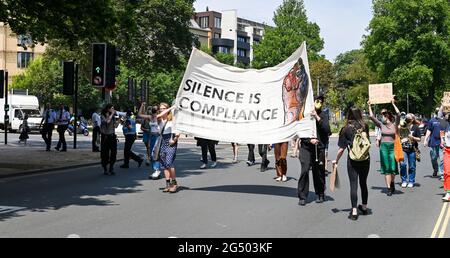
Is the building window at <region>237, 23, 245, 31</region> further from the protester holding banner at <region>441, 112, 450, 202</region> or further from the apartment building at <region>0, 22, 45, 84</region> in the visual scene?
the protester holding banner at <region>441, 112, 450, 202</region>

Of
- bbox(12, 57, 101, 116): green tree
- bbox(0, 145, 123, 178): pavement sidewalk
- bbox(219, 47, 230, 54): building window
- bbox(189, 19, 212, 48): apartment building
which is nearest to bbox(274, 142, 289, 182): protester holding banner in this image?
bbox(0, 145, 123, 178): pavement sidewalk

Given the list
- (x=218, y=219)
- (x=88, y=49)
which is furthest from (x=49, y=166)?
(x=88, y=49)

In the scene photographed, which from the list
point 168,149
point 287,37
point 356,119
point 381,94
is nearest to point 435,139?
point 381,94

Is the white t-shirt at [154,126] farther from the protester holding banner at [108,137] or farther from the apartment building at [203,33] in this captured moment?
the apartment building at [203,33]

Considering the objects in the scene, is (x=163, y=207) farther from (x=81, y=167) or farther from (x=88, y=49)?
(x=88, y=49)

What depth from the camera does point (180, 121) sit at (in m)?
11.3

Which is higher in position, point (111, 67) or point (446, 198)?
point (111, 67)

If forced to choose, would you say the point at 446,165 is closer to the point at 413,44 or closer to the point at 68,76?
the point at 68,76

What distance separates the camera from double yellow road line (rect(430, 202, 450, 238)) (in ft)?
A: 24.9

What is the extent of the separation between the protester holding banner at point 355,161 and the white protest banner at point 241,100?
1.75 meters

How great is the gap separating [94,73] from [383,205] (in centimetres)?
1226

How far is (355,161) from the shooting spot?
8.75m

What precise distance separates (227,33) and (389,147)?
4154 inches

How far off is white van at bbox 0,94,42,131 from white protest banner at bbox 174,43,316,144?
32.7 m
